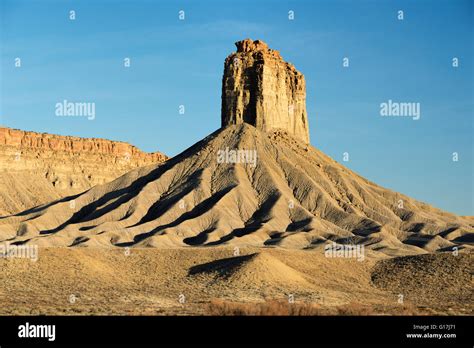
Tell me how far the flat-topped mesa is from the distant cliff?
50048 millimetres

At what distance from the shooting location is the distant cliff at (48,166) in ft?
538

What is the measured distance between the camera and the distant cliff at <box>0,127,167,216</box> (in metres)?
164

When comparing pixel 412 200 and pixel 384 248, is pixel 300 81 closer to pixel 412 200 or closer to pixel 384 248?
pixel 412 200

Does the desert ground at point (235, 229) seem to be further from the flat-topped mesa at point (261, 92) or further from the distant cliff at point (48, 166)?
the distant cliff at point (48, 166)

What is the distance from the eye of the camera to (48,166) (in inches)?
7087
